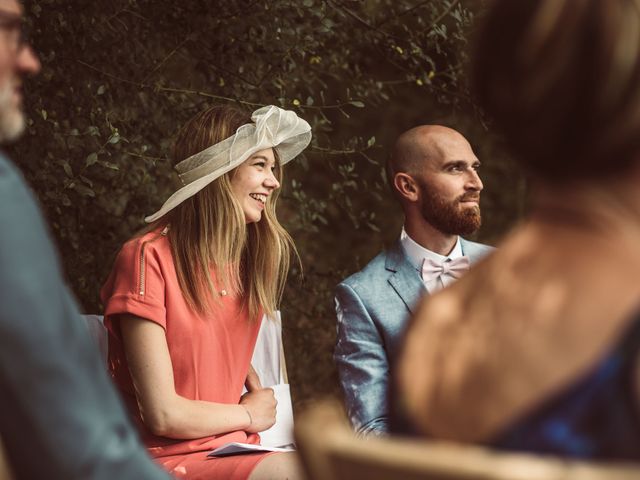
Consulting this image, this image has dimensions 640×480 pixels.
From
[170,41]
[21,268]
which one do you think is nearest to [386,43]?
[170,41]

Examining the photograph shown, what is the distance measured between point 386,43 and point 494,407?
177 inches

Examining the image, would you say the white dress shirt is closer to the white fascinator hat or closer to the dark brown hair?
the white fascinator hat

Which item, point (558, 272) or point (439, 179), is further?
point (439, 179)

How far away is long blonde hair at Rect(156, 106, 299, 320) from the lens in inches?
149

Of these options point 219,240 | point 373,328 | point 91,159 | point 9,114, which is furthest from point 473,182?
point 9,114

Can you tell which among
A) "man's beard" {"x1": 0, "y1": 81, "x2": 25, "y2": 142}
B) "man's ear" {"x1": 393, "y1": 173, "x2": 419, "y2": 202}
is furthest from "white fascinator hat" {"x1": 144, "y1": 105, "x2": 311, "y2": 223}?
"man's beard" {"x1": 0, "y1": 81, "x2": 25, "y2": 142}

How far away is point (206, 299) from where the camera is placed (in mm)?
3770

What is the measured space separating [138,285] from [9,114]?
1.75 m

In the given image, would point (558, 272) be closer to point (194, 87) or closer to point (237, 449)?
point (237, 449)

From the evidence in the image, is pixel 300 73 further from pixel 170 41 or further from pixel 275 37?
pixel 170 41

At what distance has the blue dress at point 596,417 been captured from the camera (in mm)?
1165

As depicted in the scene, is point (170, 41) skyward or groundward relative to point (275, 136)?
skyward

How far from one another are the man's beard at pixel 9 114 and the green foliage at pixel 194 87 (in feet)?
8.66

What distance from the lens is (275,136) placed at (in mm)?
4164
